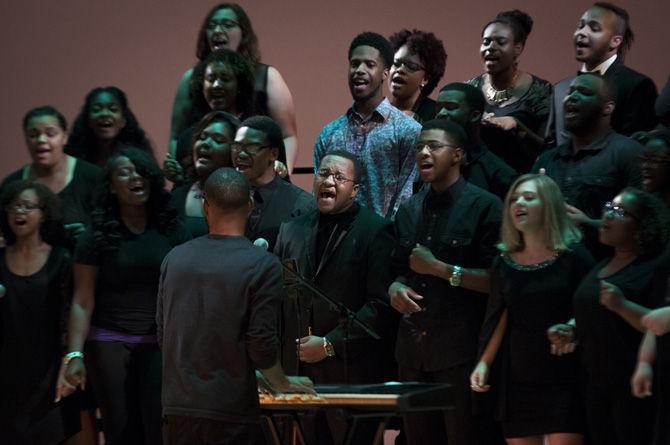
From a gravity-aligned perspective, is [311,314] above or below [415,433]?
above

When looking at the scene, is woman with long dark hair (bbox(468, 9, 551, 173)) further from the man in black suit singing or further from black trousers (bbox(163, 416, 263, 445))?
black trousers (bbox(163, 416, 263, 445))

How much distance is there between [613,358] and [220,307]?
156 centimetres

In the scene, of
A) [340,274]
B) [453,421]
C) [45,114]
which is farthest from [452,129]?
[45,114]

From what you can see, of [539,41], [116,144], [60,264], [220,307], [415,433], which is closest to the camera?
[220,307]

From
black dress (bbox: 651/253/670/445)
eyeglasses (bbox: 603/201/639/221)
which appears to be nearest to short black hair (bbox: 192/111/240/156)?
eyeglasses (bbox: 603/201/639/221)

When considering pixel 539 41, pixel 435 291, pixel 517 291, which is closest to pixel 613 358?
pixel 517 291

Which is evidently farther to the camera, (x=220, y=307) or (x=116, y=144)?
(x=116, y=144)

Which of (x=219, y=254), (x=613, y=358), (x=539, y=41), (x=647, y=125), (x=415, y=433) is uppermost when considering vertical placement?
(x=539, y=41)

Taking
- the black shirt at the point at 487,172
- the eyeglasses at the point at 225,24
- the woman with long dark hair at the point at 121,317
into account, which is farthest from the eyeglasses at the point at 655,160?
the eyeglasses at the point at 225,24

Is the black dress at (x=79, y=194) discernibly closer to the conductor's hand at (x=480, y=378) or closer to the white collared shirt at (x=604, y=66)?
the conductor's hand at (x=480, y=378)

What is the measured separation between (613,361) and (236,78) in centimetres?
248

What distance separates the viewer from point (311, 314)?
5.86m

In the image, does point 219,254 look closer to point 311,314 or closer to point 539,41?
point 311,314

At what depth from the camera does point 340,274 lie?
5840 mm
